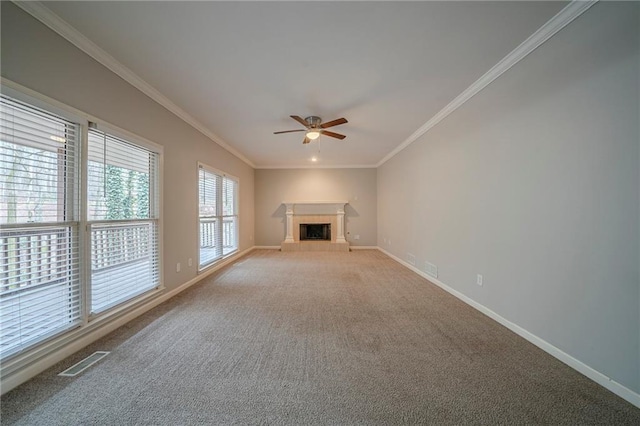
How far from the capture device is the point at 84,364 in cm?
181

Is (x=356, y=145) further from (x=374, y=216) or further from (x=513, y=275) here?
(x=513, y=275)

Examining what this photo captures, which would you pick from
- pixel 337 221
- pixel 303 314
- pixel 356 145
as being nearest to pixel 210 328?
pixel 303 314

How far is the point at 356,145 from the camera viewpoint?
522cm

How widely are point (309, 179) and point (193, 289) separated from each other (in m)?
4.73

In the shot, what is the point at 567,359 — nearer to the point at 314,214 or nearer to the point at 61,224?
the point at 61,224

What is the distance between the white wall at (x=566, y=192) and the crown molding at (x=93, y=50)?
3738mm

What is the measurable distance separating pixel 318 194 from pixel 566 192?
599cm

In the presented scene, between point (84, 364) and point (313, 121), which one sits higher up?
point (313, 121)

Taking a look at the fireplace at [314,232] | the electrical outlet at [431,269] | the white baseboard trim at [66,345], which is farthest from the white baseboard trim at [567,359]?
the fireplace at [314,232]

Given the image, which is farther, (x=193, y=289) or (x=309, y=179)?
(x=309, y=179)

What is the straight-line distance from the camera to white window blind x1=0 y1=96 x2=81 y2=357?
1.58 meters

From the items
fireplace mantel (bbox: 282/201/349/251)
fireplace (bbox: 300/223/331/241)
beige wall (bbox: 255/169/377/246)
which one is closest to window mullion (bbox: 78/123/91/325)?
fireplace mantel (bbox: 282/201/349/251)

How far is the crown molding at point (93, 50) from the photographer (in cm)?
168

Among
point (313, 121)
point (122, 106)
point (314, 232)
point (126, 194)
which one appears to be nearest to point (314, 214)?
point (314, 232)
